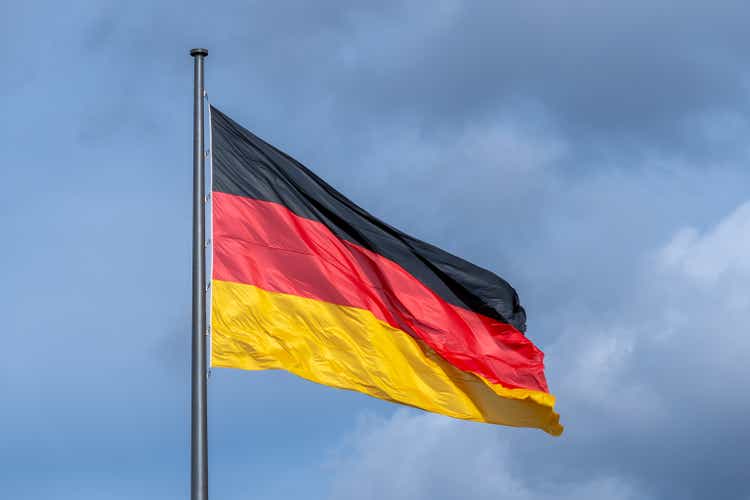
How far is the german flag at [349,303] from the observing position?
19.1m

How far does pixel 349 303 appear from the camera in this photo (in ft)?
67.7

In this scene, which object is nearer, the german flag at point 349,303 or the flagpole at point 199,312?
the flagpole at point 199,312

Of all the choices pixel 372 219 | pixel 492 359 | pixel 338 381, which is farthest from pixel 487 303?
pixel 338 381

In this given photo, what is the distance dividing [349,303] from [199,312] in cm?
384

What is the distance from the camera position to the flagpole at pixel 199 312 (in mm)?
16281

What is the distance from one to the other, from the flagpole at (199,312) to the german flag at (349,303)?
69cm

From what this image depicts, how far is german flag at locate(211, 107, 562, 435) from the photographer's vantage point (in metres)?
19.1

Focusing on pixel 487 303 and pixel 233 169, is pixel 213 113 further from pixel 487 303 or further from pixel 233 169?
pixel 487 303

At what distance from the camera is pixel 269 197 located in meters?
20.1

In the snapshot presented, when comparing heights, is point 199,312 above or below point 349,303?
below

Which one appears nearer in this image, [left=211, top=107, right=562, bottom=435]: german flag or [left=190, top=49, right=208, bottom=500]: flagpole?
[left=190, top=49, right=208, bottom=500]: flagpole

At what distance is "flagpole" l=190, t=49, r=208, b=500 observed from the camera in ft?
53.4

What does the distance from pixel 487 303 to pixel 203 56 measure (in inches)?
285

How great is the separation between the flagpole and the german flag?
2.26 ft
